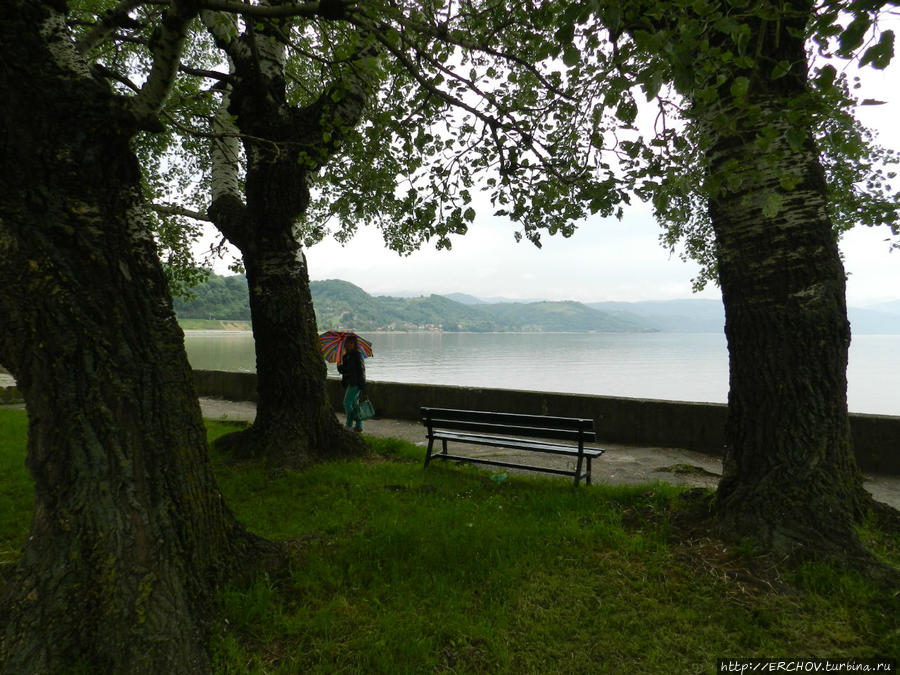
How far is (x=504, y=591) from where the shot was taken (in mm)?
3125

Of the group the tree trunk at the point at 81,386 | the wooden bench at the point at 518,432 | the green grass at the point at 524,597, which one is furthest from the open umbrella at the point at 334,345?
the tree trunk at the point at 81,386

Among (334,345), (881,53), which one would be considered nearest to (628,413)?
(334,345)

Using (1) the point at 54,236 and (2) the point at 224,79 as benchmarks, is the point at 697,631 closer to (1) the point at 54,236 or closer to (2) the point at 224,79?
(1) the point at 54,236

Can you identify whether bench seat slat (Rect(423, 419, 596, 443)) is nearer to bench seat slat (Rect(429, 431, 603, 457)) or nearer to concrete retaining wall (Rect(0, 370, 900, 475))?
bench seat slat (Rect(429, 431, 603, 457))

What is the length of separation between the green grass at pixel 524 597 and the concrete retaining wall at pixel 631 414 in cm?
359

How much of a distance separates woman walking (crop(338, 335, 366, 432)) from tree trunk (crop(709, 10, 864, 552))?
5742mm

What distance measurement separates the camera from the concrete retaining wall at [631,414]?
6.53 metres

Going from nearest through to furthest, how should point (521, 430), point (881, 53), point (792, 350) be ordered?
point (881, 53)
point (792, 350)
point (521, 430)

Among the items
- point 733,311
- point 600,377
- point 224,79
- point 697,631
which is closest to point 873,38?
point 733,311

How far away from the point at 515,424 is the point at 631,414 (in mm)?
3361

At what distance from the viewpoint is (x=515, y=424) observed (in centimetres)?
562

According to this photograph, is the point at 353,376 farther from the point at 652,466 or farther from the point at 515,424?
the point at 652,466

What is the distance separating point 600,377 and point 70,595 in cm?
3227

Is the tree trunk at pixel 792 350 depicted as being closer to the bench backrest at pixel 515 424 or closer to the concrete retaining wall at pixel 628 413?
the bench backrest at pixel 515 424
